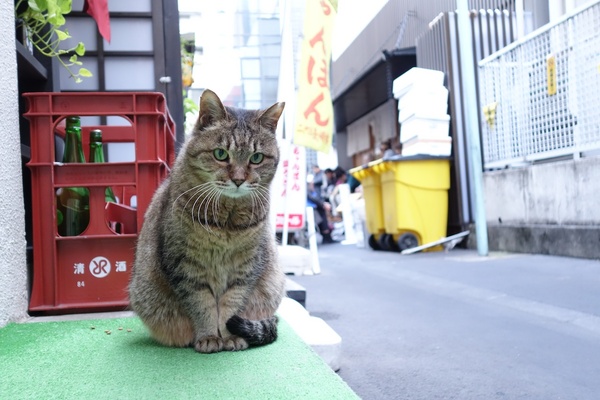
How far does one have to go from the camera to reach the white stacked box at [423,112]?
411cm

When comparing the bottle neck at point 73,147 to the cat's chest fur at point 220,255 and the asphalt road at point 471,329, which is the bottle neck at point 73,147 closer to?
the cat's chest fur at point 220,255

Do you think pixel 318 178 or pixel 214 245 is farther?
pixel 318 178

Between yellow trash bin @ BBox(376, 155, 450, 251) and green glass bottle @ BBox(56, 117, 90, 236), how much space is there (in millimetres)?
3704

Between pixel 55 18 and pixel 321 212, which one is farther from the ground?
pixel 55 18

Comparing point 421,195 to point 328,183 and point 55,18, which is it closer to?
point 55,18

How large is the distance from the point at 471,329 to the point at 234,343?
1.14m

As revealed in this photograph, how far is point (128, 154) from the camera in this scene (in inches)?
147

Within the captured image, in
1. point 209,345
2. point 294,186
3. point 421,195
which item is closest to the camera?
point 209,345

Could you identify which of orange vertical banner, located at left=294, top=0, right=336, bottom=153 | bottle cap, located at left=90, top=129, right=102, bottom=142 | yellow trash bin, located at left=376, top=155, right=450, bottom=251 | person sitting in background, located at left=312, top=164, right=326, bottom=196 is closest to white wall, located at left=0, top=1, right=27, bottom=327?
bottle cap, located at left=90, top=129, right=102, bottom=142

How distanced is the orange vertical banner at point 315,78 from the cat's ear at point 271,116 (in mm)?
2275

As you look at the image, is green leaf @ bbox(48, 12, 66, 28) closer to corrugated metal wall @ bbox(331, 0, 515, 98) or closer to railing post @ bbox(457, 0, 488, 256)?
corrugated metal wall @ bbox(331, 0, 515, 98)

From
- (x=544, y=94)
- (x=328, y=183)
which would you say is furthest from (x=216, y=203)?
(x=328, y=183)

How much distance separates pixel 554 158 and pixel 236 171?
3.71 m

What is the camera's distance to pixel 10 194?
186 centimetres
